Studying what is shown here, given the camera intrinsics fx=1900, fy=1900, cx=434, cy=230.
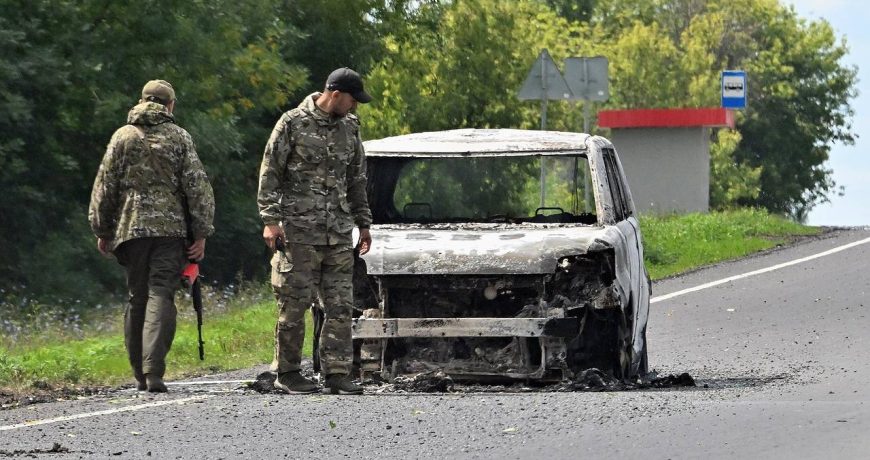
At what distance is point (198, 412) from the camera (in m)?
9.84

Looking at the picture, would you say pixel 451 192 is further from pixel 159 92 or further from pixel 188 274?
pixel 159 92

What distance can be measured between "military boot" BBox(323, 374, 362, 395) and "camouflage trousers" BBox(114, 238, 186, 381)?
3.58 ft

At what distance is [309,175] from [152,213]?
1075mm

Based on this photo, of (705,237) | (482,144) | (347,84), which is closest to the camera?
(347,84)

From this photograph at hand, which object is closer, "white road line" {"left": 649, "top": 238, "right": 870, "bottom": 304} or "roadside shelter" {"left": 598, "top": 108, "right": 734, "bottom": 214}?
"white road line" {"left": 649, "top": 238, "right": 870, "bottom": 304}

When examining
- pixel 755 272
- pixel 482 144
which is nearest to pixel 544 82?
pixel 755 272

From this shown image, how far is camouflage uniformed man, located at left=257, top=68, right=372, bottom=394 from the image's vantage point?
11.0m

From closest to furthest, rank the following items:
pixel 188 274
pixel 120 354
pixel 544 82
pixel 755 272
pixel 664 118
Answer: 1. pixel 188 274
2. pixel 120 354
3. pixel 755 272
4. pixel 544 82
5. pixel 664 118

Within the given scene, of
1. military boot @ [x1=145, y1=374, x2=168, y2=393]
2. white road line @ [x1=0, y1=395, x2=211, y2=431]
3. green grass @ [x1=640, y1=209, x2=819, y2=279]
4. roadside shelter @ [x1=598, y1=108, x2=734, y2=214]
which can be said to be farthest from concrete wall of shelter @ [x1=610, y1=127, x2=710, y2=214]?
white road line @ [x1=0, y1=395, x2=211, y2=431]

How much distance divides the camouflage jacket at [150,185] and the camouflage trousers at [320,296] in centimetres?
73

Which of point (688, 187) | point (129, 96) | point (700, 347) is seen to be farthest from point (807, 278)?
point (688, 187)

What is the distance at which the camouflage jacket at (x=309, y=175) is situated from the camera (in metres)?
11.0

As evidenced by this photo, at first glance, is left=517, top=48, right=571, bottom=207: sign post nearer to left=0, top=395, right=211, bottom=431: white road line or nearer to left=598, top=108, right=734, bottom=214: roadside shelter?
left=598, top=108, right=734, bottom=214: roadside shelter

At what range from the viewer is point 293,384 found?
11172mm
